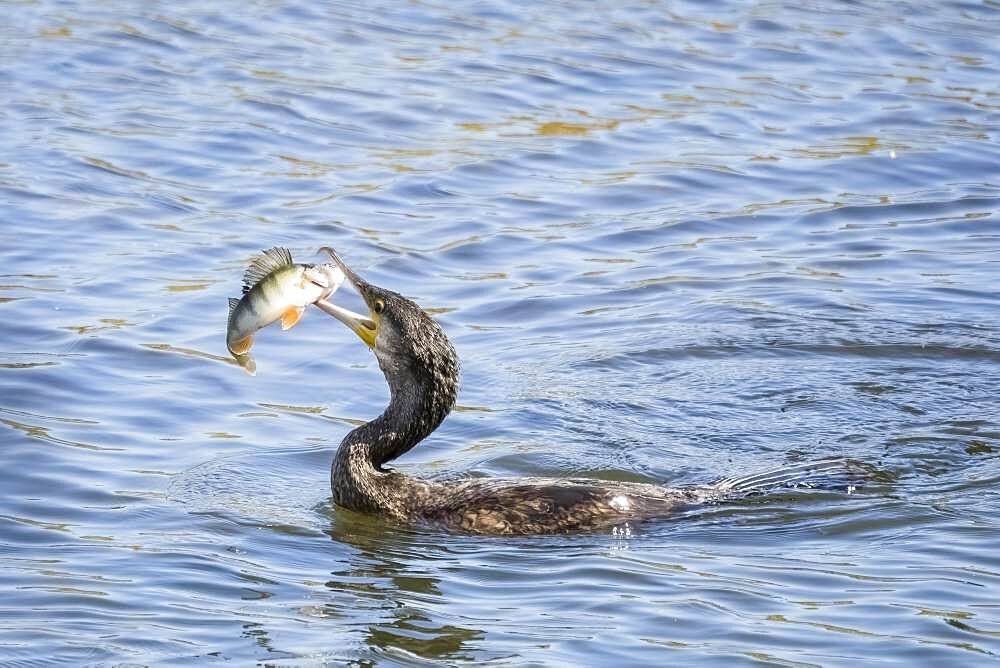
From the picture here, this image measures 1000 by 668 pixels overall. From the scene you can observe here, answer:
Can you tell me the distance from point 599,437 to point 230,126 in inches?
283

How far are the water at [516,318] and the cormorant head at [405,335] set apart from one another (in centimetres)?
80

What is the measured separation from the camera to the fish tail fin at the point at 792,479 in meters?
8.90

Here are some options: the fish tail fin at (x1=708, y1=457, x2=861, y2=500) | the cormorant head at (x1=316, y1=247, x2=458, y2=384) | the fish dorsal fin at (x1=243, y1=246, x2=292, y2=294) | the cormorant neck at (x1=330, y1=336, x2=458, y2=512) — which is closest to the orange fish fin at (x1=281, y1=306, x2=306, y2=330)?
the fish dorsal fin at (x1=243, y1=246, x2=292, y2=294)

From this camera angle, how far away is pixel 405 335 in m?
8.77

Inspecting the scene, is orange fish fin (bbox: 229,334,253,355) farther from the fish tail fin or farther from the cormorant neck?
the fish tail fin

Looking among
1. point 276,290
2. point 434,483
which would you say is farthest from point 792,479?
point 276,290

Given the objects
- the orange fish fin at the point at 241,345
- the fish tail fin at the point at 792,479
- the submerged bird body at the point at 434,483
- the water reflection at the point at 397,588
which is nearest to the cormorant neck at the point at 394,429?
the submerged bird body at the point at 434,483

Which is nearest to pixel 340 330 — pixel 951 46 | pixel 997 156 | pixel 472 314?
pixel 472 314

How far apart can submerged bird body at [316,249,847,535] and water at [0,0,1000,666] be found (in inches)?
6.3

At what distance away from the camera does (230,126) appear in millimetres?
16047

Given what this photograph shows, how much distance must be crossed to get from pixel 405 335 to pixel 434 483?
0.74 meters

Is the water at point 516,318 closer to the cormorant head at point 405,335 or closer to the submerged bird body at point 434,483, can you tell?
the submerged bird body at point 434,483

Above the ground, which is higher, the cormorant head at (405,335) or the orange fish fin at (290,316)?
the orange fish fin at (290,316)

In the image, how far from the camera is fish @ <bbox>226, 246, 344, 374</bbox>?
796 cm
